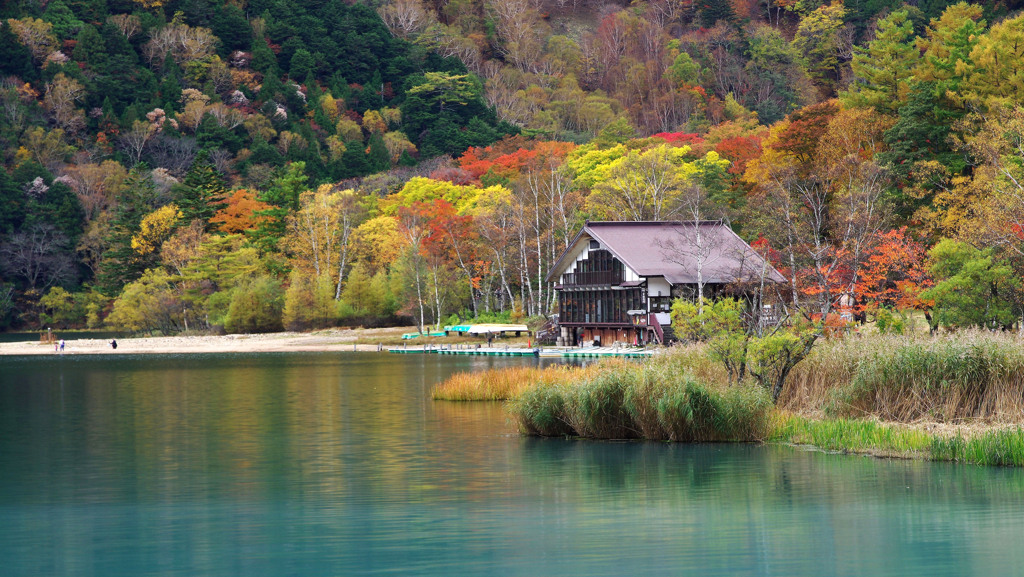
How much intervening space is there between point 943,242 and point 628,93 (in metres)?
130

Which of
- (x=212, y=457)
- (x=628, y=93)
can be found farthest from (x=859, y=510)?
(x=628, y=93)

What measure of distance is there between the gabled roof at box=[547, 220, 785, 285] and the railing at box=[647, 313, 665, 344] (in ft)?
7.42

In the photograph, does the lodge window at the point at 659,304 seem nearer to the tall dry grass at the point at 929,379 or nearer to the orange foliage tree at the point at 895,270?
the orange foliage tree at the point at 895,270

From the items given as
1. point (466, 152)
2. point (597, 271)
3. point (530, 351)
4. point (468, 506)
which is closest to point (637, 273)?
point (597, 271)

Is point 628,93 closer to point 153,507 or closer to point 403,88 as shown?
point 403,88

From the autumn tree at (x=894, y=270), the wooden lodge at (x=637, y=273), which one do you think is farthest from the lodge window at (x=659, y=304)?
the autumn tree at (x=894, y=270)

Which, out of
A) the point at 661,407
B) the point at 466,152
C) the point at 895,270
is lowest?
the point at 661,407

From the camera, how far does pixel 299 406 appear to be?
3672 cm

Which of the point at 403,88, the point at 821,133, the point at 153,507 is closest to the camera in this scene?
the point at 153,507

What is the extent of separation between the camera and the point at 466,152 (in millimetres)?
125750

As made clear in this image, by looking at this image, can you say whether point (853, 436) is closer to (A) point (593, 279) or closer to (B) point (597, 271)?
(B) point (597, 271)

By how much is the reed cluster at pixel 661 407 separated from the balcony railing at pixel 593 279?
3714 cm

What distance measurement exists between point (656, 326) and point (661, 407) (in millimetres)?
35604

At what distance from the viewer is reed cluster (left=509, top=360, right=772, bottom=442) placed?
2273 centimetres
